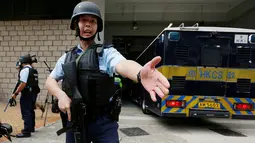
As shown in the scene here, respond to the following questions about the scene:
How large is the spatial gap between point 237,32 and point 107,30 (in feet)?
30.2

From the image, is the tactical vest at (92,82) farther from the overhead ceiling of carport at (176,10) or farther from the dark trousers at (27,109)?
the overhead ceiling of carport at (176,10)

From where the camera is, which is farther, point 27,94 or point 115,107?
point 27,94

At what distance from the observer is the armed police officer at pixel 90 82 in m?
1.67

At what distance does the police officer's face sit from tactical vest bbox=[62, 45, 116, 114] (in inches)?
5.8

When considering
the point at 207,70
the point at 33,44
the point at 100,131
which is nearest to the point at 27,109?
the point at 100,131

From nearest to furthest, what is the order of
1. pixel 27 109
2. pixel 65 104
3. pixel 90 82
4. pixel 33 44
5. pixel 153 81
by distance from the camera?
pixel 153 81 < pixel 65 104 < pixel 90 82 < pixel 27 109 < pixel 33 44

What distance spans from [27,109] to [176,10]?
9.09 m

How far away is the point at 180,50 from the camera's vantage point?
577 centimetres

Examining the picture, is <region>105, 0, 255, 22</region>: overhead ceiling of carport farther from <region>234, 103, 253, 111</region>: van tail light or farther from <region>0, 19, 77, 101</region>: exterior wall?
<region>234, 103, 253, 111</region>: van tail light

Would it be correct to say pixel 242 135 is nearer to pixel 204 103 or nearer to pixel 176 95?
pixel 204 103

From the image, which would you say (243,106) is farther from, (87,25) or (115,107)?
(87,25)

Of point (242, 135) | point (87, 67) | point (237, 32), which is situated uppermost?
point (237, 32)

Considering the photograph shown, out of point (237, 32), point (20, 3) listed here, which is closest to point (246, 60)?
point (237, 32)

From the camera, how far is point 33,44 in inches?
370
